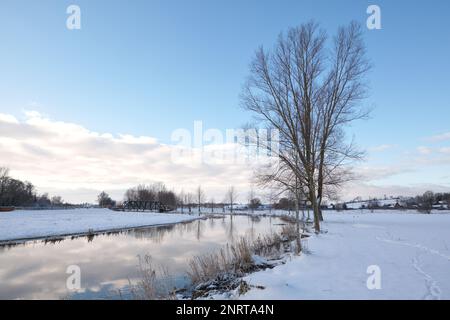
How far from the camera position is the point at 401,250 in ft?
34.3

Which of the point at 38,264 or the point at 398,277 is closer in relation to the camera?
the point at 398,277

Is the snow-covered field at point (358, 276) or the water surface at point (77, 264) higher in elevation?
the snow-covered field at point (358, 276)

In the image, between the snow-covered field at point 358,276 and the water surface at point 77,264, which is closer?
the snow-covered field at point 358,276

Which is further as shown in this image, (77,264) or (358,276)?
(77,264)

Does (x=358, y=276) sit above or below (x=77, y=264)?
above

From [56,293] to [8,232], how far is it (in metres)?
17.3

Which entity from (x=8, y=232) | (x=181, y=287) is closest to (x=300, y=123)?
(x=181, y=287)

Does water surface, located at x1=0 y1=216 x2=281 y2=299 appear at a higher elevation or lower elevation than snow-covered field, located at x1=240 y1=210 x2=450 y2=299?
lower

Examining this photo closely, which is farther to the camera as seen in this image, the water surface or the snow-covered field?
the water surface

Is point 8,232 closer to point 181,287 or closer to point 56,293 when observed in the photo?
point 56,293

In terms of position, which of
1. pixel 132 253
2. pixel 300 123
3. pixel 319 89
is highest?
pixel 319 89

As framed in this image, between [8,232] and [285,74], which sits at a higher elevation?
[285,74]
